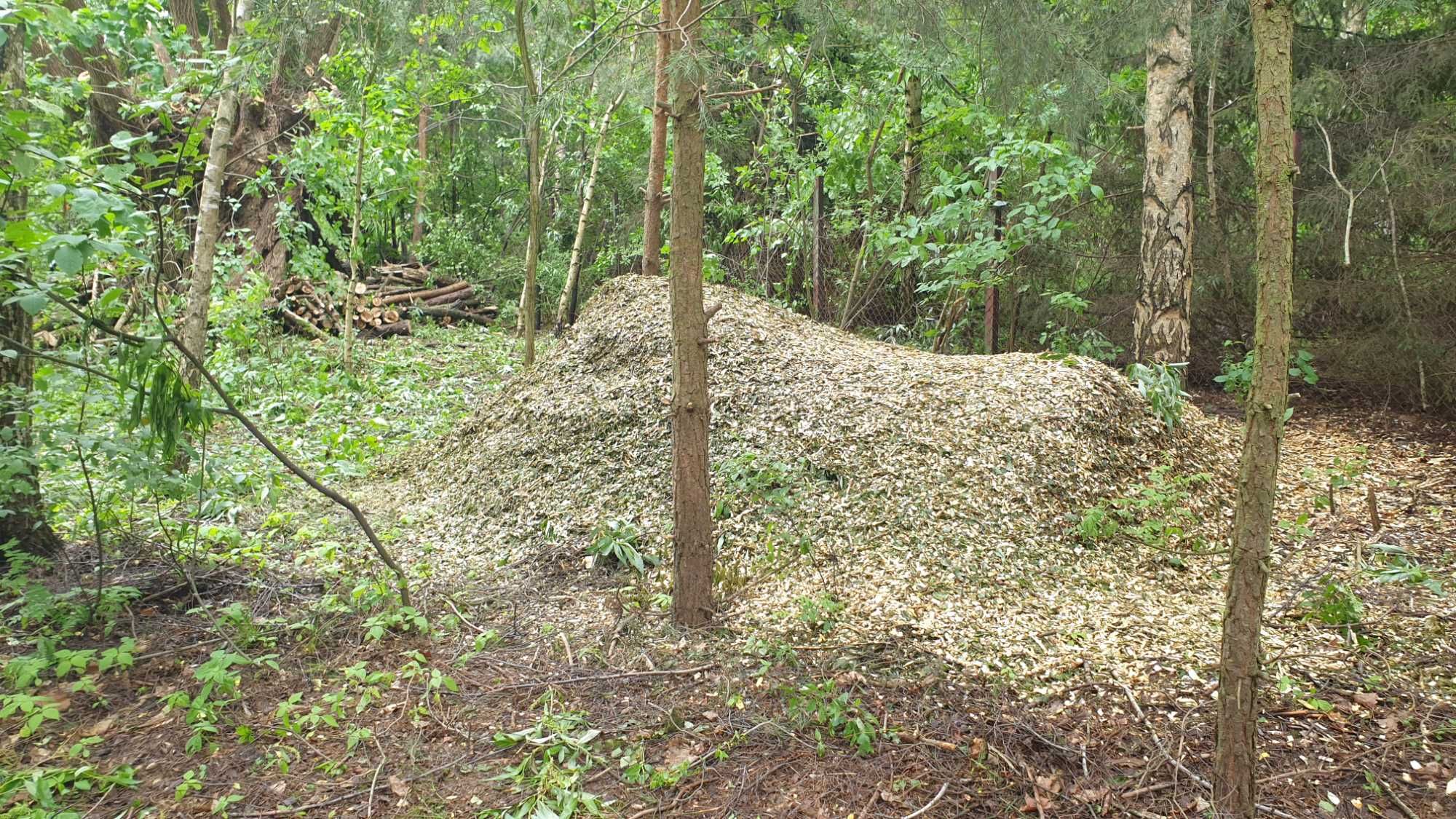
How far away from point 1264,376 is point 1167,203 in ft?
15.1

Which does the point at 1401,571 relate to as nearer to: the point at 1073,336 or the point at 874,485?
the point at 874,485

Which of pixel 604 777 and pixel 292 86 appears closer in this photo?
pixel 604 777

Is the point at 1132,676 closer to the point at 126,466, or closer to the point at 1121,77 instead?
the point at 126,466

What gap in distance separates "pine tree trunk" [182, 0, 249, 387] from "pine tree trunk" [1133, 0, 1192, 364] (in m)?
6.04

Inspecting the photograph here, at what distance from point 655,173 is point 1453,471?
19.3ft

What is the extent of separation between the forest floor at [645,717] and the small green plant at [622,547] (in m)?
0.26

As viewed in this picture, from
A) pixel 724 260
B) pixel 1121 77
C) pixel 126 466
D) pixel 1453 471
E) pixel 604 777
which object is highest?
pixel 1121 77

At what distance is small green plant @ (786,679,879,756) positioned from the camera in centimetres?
279

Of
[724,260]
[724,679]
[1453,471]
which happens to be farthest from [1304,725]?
[724,260]

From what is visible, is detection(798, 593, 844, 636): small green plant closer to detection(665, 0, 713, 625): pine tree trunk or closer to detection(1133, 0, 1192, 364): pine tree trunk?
detection(665, 0, 713, 625): pine tree trunk

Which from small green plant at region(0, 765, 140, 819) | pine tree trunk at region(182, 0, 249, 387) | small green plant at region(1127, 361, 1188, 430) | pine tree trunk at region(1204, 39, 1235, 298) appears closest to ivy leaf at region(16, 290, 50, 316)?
small green plant at region(0, 765, 140, 819)

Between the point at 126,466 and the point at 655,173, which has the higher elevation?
the point at 655,173

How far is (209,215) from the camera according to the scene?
15.9 ft

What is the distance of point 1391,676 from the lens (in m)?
3.01
